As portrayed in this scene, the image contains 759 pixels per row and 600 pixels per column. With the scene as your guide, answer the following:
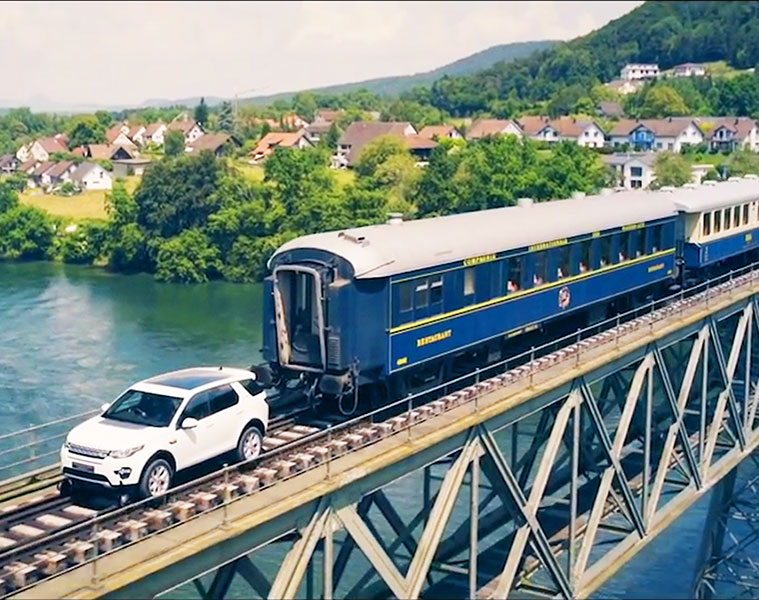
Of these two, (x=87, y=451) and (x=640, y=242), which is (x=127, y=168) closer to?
(x=640, y=242)

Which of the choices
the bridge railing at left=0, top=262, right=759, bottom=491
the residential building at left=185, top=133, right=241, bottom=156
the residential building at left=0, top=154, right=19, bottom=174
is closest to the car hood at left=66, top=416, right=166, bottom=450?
the bridge railing at left=0, top=262, right=759, bottom=491

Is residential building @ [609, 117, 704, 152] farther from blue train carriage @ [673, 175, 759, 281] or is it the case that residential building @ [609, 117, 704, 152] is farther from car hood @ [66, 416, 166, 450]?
car hood @ [66, 416, 166, 450]

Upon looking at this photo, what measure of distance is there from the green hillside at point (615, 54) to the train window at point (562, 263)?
9353 centimetres

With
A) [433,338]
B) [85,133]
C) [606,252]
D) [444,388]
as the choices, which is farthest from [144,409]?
[85,133]

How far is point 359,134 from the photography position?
12719 cm

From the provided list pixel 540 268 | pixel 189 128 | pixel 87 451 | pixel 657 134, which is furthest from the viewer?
pixel 189 128

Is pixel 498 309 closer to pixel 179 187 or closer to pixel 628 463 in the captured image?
pixel 628 463

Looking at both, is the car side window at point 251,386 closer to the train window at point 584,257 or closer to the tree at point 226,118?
the train window at point 584,257

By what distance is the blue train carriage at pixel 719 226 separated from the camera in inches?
1234

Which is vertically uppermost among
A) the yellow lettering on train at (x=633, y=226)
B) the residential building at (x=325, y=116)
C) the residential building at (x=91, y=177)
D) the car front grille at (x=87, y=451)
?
Answer: the yellow lettering on train at (x=633, y=226)

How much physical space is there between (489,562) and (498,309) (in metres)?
4.70

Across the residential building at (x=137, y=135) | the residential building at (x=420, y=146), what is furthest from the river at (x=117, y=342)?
the residential building at (x=137, y=135)

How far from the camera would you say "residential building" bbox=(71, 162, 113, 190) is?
103 m

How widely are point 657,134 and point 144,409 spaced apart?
11290 cm
